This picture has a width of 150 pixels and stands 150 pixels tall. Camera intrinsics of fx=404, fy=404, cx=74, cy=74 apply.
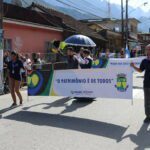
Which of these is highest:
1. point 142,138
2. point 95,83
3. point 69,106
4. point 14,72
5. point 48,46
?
point 48,46

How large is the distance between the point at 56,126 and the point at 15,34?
1553cm

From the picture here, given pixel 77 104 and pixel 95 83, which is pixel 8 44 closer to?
pixel 77 104

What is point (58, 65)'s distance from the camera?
19484 millimetres

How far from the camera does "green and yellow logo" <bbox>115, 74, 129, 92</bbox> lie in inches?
403

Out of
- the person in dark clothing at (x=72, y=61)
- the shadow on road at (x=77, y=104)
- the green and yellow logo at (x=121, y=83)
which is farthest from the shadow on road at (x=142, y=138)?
the person in dark clothing at (x=72, y=61)

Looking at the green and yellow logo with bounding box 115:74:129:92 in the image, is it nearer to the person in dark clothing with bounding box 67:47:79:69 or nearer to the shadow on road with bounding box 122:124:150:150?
the shadow on road with bounding box 122:124:150:150

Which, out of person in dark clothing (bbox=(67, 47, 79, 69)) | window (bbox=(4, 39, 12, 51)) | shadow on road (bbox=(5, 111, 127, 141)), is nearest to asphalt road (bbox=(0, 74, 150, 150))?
Result: shadow on road (bbox=(5, 111, 127, 141))

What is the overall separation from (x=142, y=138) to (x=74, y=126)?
68.4 inches

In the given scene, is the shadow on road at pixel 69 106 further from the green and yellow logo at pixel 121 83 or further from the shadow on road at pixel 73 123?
the green and yellow logo at pixel 121 83

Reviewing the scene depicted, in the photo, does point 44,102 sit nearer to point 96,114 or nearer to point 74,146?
point 96,114

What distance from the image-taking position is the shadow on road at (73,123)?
28.2 ft

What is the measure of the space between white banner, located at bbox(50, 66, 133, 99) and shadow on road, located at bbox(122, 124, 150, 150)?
153cm

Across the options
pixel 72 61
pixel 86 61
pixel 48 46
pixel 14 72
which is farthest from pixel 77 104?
pixel 48 46

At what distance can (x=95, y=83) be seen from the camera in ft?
35.4
